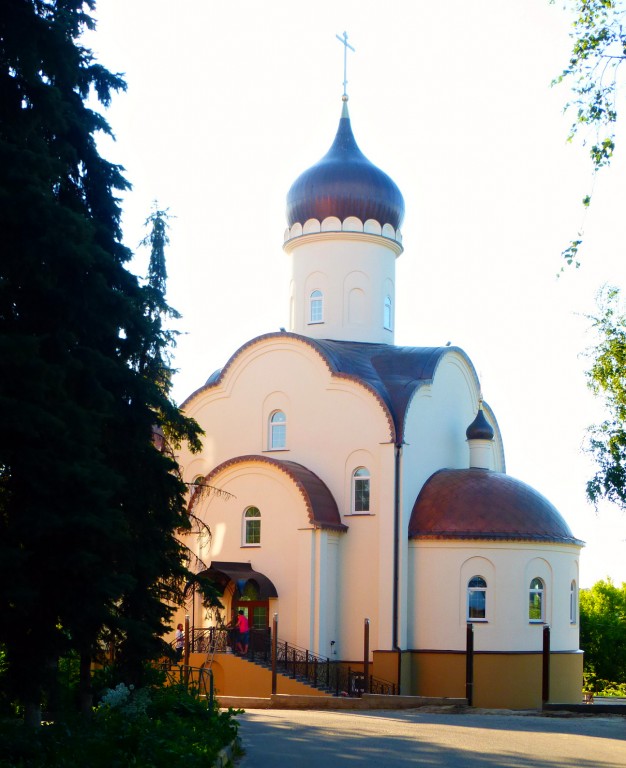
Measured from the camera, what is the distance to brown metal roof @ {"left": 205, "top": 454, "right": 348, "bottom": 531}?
96.8ft

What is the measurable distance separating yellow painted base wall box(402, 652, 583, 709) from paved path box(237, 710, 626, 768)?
7798mm

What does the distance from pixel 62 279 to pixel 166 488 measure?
13.5 ft

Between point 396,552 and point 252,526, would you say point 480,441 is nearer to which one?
point 396,552

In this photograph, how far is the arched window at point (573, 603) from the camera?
31.0 m

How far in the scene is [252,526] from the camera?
101 feet

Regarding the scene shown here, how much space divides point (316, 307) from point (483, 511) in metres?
9.11

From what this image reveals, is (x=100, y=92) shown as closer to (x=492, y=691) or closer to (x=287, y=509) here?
(x=287, y=509)

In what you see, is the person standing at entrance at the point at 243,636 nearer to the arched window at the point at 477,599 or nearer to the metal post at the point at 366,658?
the metal post at the point at 366,658

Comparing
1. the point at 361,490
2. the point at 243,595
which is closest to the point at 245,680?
the point at 243,595

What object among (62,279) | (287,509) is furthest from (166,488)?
(287,509)

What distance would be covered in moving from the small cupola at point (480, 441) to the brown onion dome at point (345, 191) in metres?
7.08

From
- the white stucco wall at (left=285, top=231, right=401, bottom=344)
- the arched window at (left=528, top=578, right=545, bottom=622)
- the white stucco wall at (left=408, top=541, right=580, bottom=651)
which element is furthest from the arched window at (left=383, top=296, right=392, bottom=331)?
the arched window at (left=528, top=578, right=545, bottom=622)

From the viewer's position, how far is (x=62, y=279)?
12.2m

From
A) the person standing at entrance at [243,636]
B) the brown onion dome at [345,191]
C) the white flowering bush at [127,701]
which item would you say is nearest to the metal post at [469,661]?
the person standing at entrance at [243,636]
